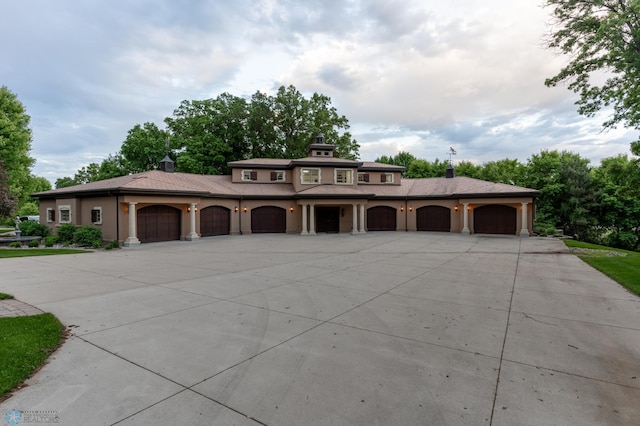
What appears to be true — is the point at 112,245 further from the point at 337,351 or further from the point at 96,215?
the point at 337,351

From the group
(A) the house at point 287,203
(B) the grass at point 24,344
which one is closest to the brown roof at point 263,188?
(A) the house at point 287,203

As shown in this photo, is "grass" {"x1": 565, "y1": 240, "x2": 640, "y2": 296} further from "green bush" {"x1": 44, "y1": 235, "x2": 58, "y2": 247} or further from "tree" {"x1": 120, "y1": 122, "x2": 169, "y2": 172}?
"tree" {"x1": 120, "y1": 122, "x2": 169, "y2": 172}

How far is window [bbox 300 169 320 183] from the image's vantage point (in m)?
25.2

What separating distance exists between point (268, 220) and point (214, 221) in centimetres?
445

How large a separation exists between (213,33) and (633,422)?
1791cm

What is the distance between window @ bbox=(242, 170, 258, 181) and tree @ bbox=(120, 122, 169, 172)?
13904 millimetres

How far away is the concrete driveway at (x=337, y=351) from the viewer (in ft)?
9.32

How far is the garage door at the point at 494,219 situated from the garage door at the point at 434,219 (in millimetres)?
2172

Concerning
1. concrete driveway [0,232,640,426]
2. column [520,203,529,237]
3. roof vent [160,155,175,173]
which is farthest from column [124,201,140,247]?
column [520,203,529,237]

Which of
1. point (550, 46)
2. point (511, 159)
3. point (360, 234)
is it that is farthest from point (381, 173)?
point (511, 159)

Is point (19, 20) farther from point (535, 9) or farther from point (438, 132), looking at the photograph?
point (438, 132)

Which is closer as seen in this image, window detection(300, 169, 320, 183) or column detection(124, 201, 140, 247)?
column detection(124, 201, 140, 247)

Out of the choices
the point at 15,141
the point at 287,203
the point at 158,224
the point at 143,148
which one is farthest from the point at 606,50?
the point at 15,141

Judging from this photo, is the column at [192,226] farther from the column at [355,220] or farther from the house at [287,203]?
the column at [355,220]
